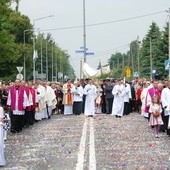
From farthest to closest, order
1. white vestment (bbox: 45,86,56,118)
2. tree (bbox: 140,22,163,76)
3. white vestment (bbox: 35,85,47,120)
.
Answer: tree (bbox: 140,22,163,76) → white vestment (bbox: 45,86,56,118) → white vestment (bbox: 35,85,47,120)

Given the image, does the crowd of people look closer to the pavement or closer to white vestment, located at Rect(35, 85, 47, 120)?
white vestment, located at Rect(35, 85, 47, 120)

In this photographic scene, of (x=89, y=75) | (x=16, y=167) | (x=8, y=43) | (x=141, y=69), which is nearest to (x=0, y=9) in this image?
(x=8, y=43)

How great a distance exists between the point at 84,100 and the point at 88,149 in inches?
721

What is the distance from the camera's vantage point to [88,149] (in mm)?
16562

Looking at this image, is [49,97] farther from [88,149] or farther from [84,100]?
[88,149]

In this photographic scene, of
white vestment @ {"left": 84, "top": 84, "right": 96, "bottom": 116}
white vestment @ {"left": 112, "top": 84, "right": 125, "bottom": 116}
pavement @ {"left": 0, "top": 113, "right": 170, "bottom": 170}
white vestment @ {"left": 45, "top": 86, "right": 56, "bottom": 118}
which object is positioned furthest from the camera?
white vestment @ {"left": 45, "top": 86, "right": 56, "bottom": 118}

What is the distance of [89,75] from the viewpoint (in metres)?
43.2

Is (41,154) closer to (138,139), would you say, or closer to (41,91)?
(138,139)

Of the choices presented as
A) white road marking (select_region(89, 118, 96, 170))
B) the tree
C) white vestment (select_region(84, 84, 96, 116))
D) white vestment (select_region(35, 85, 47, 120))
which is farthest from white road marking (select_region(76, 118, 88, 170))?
the tree

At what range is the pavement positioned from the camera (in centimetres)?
1374

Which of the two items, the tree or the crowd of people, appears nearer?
the crowd of people

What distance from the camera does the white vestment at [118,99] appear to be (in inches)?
1261

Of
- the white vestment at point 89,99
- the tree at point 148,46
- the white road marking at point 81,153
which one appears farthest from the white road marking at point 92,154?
the tree at point 148,46

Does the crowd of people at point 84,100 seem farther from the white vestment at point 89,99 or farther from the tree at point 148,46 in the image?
the tree at point 148,46
